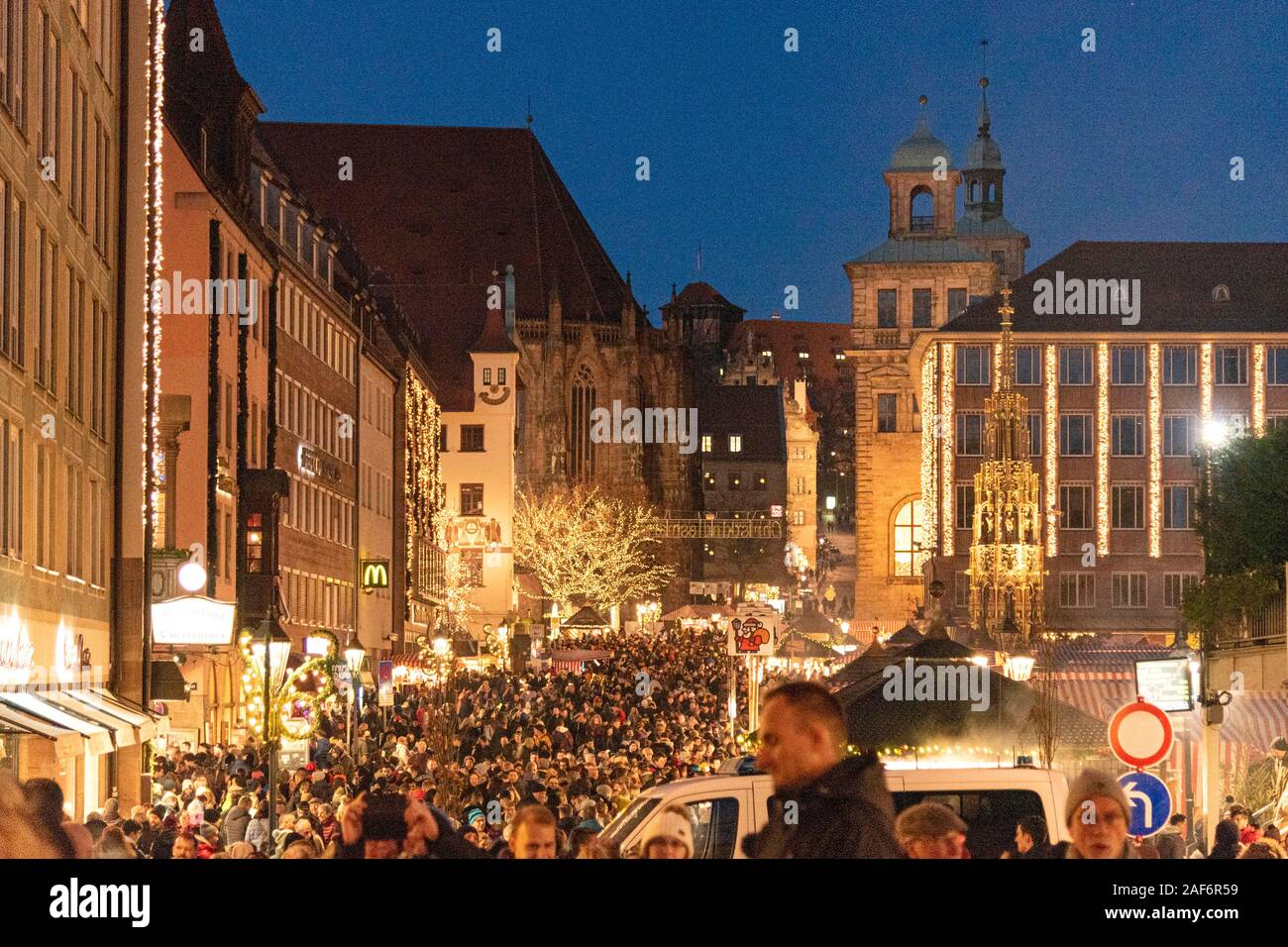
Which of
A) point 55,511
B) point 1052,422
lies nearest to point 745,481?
point 1052,422

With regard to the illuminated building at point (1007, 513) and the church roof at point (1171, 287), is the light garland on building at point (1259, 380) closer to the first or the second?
the church roof at point (1171, 287)

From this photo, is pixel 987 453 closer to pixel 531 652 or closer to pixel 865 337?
pixel 531 652

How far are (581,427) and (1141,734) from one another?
3977 inches

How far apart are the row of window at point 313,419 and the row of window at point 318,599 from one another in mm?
3072

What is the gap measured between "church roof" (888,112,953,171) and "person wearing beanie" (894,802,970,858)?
11196cm

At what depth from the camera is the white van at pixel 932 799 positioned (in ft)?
29.4

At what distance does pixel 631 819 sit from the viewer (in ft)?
30.8

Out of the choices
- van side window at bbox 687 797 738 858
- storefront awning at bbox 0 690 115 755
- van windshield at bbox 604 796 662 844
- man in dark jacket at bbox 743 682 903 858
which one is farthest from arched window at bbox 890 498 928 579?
man in dark jacket at bbox 743 682 903 858

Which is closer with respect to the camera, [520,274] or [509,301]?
[509,301]

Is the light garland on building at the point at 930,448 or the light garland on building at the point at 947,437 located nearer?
the light garland on building at the point at 947,437

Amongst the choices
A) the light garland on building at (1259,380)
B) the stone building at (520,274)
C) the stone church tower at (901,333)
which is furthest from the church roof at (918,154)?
the light garland on building at (1259,380)

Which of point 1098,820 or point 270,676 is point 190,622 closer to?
point 270,676

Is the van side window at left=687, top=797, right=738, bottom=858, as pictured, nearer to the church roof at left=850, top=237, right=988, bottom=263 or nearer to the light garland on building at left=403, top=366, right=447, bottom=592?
the light garland on building at left=403, top=366, right=447, bottom=592

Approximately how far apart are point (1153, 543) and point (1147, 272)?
11113 mm
